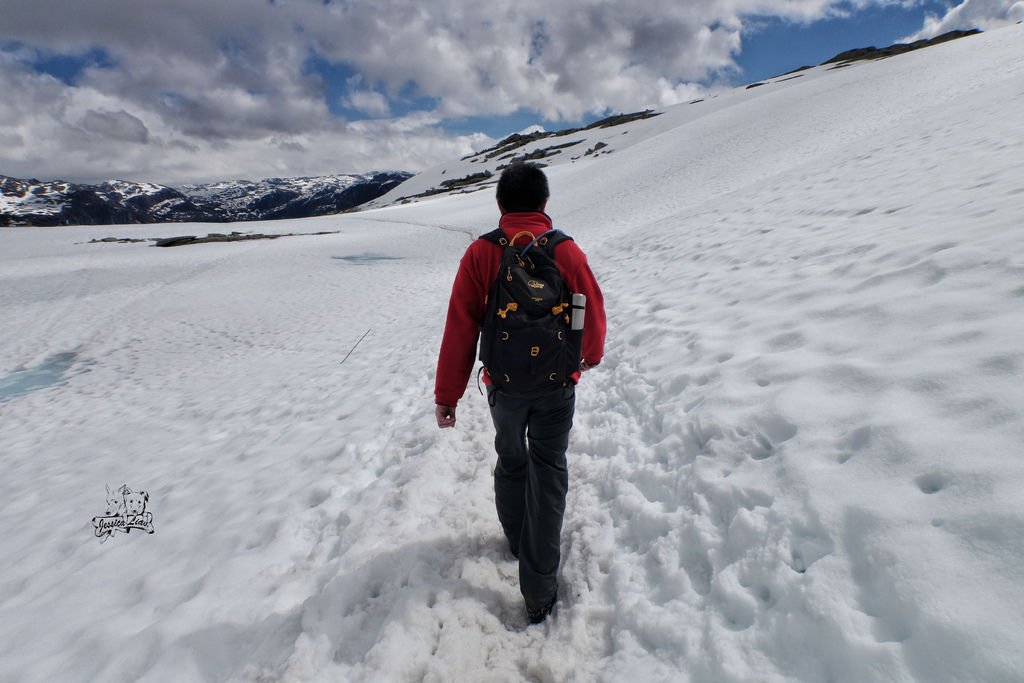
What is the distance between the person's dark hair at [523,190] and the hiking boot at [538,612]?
8.32ft

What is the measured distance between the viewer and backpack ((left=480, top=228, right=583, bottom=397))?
2504mm

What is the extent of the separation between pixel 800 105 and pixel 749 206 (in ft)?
89.6

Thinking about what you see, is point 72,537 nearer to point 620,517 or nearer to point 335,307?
point 620,517

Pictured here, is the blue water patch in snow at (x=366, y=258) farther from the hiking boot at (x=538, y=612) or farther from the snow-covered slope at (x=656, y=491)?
the hiking boot at (x=538, y=612)

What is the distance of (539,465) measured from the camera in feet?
9.48

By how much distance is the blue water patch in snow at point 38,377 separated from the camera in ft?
32.7

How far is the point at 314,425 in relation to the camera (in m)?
6.59

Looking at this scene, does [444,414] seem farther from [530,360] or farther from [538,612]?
[538,612]

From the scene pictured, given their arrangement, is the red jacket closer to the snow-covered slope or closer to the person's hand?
the person's hand

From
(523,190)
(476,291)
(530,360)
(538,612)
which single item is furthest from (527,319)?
Answer: (538,612)

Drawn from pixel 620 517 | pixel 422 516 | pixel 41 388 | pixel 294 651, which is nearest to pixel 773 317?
pixel 620 517
